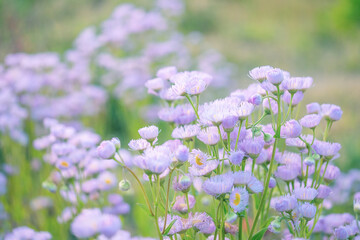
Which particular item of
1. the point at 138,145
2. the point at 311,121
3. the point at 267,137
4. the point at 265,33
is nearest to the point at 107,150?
the point at 138,145

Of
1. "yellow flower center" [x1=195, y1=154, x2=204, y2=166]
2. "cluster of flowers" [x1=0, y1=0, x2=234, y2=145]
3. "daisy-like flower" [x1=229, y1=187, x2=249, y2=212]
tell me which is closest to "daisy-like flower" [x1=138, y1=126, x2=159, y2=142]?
"yellow flower center" [x1=195, y1=154, x2=204, y2=166]

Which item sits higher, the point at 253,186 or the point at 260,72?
the point at 260,72

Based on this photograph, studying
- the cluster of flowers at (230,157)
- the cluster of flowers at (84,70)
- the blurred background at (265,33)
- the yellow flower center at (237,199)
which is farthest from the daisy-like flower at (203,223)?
the blurred background at (265,33)

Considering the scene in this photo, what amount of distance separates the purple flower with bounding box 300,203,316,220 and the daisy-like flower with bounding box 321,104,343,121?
→ 9.4 inches

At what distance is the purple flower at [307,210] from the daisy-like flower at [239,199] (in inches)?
4.5

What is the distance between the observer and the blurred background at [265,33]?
4289 mm

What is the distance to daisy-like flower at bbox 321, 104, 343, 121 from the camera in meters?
0.98

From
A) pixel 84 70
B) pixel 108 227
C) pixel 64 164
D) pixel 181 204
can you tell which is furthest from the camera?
pixel 84 70

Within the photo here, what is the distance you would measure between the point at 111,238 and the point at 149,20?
219cm

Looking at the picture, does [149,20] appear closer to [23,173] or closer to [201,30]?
[23,173]

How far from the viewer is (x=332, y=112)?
98cm

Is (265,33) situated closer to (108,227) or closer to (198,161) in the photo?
(198,161)

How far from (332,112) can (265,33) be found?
255 inches

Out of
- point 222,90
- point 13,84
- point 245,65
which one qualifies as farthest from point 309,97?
point 13,84
